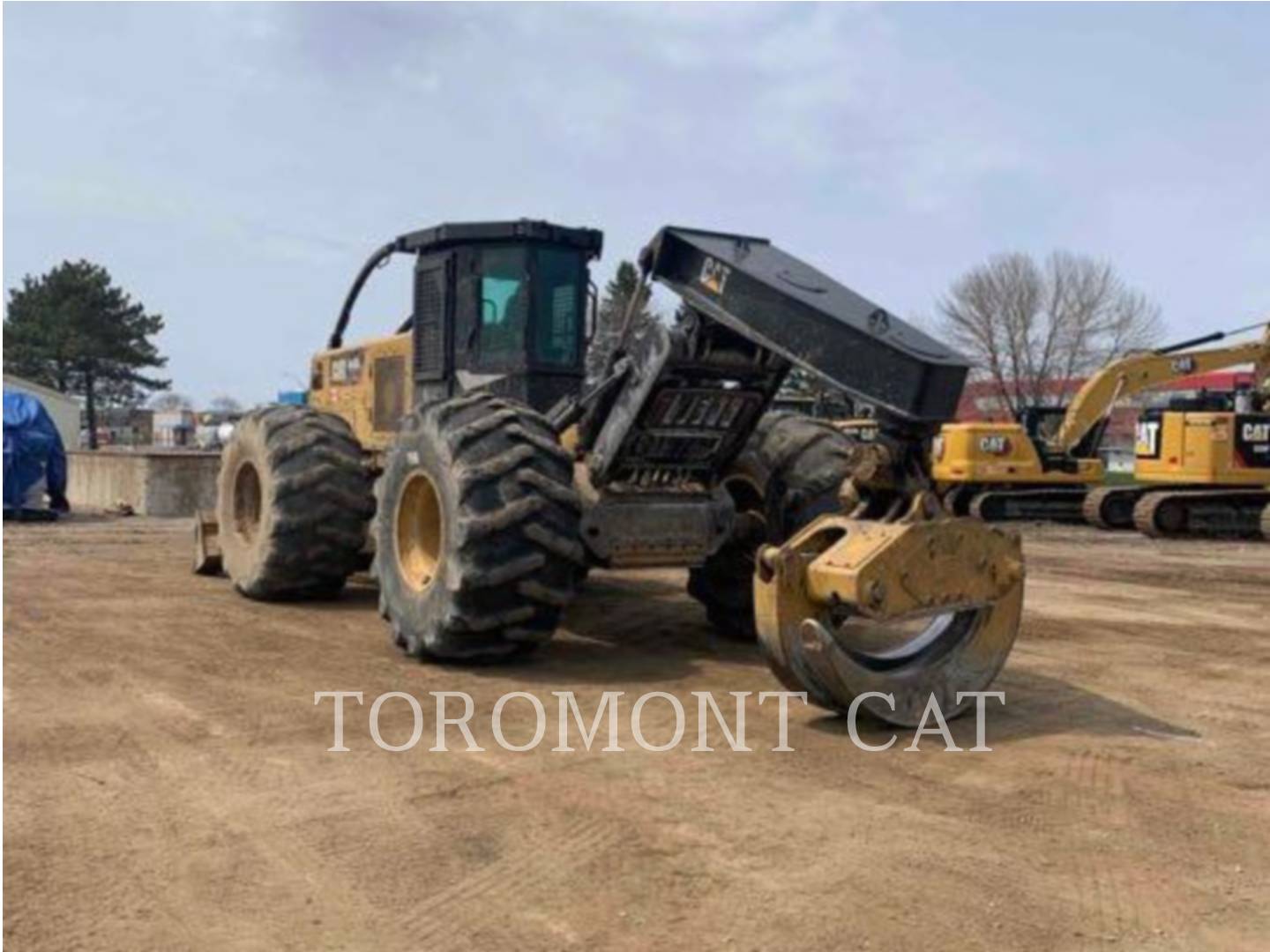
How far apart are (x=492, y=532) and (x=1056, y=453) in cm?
1745

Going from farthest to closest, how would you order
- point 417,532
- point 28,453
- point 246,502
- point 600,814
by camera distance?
point 28,453
point 246,502
point 417,532
point 600,814

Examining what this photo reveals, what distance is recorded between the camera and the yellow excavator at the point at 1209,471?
19.5 meters

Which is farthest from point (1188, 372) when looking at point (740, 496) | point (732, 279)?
point (732, 279)

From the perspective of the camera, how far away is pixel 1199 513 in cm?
1984

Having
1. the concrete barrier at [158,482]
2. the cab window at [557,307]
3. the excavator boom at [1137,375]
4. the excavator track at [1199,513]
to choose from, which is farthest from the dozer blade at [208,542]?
the excavator boom at [1137,375]

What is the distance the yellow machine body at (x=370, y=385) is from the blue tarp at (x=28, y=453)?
884cm

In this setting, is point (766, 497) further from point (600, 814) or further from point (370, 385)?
point (370, 385)

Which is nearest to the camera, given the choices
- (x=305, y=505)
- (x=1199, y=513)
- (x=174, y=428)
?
(x=305, y=505)

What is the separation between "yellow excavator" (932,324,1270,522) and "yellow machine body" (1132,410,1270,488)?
1320 mm

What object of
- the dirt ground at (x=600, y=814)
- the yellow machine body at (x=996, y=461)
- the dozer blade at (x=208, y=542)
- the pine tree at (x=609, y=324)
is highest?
the pine tree at (x=609, y=324)

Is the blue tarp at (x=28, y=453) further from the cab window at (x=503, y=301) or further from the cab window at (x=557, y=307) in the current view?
the cab window at (x=557, y=307)

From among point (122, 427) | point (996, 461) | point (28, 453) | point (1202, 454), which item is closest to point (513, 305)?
point (28, 453)

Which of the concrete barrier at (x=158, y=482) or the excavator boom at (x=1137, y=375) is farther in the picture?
the excavator boom at (x=1137, y=375)

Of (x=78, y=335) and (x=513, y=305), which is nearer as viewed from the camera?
(x=513, y=305)
